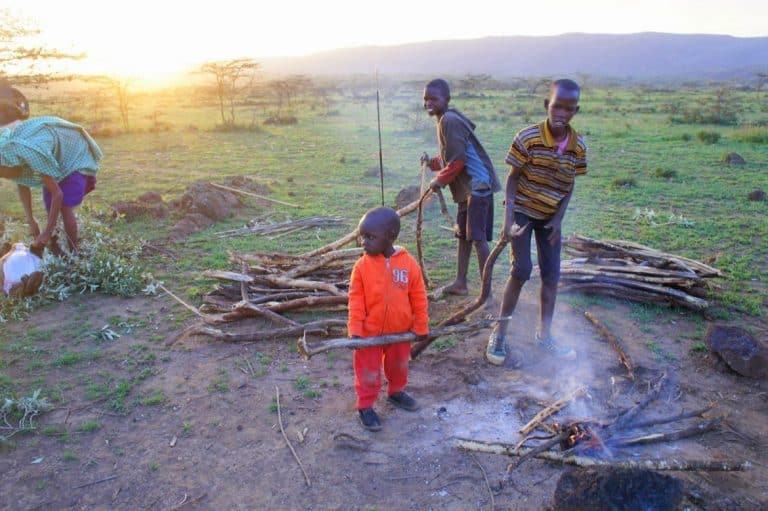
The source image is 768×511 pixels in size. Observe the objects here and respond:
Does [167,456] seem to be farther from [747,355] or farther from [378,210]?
[747,355]

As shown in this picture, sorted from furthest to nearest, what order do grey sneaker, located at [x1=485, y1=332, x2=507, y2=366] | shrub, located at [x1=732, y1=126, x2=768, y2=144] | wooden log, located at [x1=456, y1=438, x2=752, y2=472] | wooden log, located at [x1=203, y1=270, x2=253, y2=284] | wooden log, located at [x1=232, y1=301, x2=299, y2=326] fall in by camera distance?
shrub, located at [x1=732, y1=126, x2=768, y2=144] → wooden log, located at [x1=203, y1=270, x2=253, y2=284] → wooden log, located at [x1=232, y1=301, x2=299, y2=326] → grey sneaker, located at [x1=485, y1=332, x2=507, y2=366] → wooden log, located at [x1=456, y1=438, x2=752, y2=472]

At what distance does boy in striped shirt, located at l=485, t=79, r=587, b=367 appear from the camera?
3391 mm

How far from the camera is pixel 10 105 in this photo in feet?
16.1

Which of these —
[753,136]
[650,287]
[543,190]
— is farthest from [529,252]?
[753,136]

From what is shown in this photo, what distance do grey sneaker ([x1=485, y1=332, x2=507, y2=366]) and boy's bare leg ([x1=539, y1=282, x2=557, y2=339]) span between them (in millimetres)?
317

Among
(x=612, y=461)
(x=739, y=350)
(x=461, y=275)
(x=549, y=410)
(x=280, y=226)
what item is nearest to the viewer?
(x=612, y=461)

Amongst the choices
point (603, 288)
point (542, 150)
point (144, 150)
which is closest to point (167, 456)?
point (542, 150)

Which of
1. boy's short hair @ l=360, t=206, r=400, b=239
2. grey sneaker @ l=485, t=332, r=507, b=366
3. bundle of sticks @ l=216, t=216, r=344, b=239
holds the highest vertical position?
boy's short hair @ l=360, t=206, r=400, b=239

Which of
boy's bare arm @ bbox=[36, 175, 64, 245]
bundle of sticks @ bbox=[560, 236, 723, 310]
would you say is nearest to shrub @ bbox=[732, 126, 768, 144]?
bundle of sticks @ bbox=[560, 236, 723, 310]

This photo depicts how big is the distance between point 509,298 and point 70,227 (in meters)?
4.43

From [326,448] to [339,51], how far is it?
15744cm

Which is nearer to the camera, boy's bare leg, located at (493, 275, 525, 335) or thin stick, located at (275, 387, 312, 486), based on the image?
thin stick, located at (275, 387, 312, 486)

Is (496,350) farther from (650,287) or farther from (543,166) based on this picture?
(650,287)

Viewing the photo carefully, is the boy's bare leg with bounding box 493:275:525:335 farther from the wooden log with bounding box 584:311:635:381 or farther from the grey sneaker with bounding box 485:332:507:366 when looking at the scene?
the wooden log with bounding box 584:311:635:381
